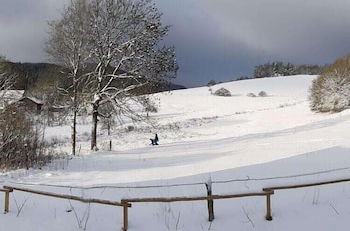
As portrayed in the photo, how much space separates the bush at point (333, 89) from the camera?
5050cm

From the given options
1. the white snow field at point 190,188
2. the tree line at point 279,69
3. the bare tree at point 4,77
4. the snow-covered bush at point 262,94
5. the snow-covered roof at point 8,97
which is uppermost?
the tree line at point 279,69

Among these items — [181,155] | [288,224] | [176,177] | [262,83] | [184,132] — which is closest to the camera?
[288,224]

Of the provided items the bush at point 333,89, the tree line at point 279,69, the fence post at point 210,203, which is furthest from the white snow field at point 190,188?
the tree line at point 279,69

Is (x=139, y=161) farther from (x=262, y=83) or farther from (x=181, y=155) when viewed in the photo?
(x=262, y=83)

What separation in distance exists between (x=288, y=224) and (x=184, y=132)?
3404 cm

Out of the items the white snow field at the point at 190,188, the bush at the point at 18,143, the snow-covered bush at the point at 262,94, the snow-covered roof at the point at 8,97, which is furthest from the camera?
the snow-covered bush at the point at 262,94

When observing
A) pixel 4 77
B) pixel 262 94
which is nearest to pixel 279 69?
pixel 262 94

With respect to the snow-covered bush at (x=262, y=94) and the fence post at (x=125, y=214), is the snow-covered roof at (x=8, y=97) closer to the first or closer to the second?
the fence post at (x=125, y=214)

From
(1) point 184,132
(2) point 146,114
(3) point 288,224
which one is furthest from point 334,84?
(3) point 288,224

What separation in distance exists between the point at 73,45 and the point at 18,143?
26.1ft

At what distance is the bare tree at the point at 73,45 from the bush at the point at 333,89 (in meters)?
36.2

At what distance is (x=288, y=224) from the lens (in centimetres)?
767

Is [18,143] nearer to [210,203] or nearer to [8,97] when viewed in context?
[8,97]

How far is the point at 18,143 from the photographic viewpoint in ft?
59.6
